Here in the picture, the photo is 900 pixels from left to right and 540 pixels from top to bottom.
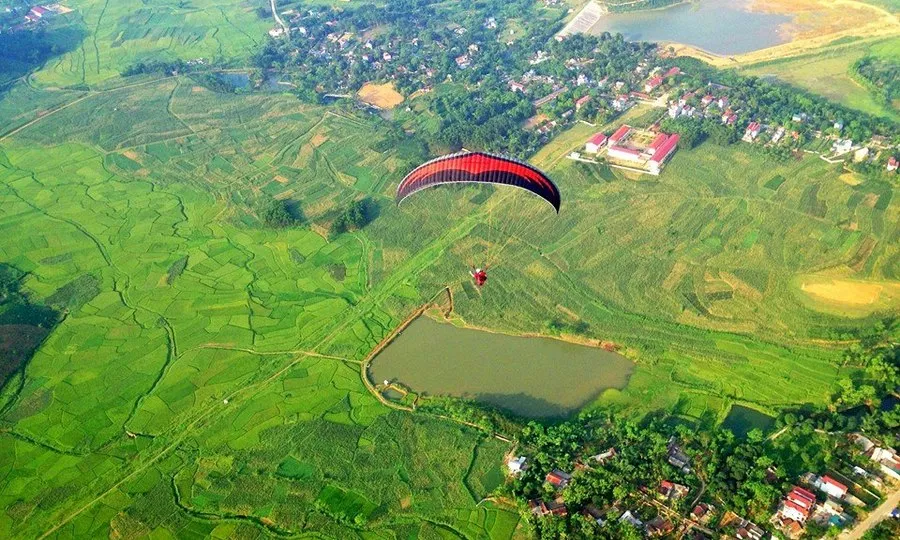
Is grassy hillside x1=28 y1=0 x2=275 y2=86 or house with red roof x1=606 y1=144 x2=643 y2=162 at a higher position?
house with red roof x1=606 y1=144 x2=643 y2=162

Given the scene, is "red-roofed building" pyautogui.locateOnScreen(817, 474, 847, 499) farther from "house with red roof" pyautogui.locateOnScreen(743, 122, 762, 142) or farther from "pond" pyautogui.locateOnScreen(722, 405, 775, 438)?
"house with red roof" pyautogui.locateOnScreen(743, 122, 762, 142)

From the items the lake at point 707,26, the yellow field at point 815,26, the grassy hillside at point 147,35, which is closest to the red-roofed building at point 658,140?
the yellow field at point 815,26

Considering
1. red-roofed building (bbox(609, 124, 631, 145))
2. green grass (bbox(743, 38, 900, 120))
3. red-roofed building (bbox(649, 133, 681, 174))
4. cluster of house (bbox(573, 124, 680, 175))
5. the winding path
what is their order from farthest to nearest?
the winding path < green grass (bbox(743, 38, 900, 120)) < red-roofed building (bbox(609, 124, 631, 145)) < cluster of house (bbox(573, 124, 680, 175)) < red-roofed building (bbox(649, 133, 681, 174))

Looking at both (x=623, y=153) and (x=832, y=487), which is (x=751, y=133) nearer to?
(x=623, y=153)

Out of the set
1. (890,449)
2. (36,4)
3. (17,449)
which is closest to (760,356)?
(890,449)

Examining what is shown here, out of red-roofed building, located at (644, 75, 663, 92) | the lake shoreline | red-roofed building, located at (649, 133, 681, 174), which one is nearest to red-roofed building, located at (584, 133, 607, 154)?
red-roofed building, located at (649, 133, 681, 174)

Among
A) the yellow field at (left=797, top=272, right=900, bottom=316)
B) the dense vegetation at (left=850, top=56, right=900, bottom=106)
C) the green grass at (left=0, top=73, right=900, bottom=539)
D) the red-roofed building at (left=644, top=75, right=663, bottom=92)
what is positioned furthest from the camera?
the red-roofed building at (left=644, top=75, right=663, bottom=92)

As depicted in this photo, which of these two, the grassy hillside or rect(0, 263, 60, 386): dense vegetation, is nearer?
rect(0, 263, 60, 386): dense vegetation
